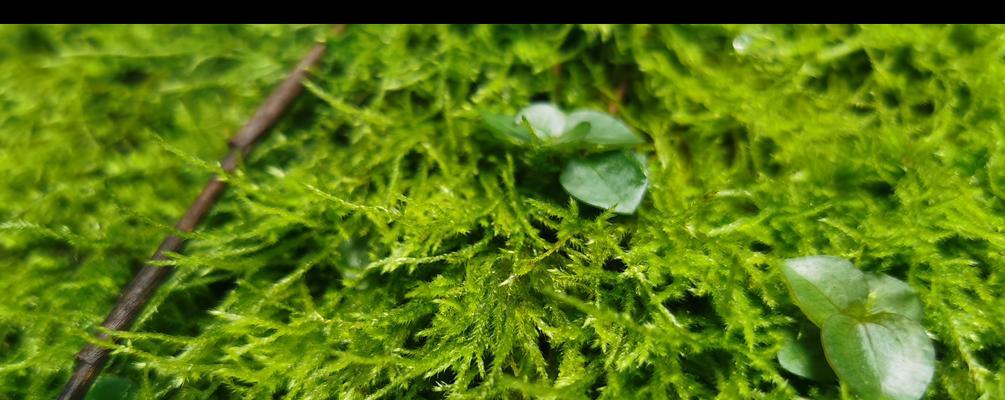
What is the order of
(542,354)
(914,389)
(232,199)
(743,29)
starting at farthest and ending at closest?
(743,29)
(232,199)
(542,354)
(914,389)

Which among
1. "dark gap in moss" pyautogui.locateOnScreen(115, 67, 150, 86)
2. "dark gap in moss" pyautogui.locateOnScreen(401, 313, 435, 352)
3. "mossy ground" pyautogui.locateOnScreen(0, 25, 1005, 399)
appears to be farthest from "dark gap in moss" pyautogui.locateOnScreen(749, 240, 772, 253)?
"dark gap in moss" pyautogui.locateOnScreen(115, 67, 150, 86)

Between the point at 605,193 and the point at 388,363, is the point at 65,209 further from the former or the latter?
the point at 605,193

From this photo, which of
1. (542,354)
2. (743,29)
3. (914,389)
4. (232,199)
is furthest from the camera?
(743,29)

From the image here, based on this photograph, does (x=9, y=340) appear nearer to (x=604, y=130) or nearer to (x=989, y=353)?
(x=604, y=130)

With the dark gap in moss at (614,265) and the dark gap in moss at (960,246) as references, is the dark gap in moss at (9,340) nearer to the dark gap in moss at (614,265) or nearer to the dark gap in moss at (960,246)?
the dark gap in moss at (614,265)

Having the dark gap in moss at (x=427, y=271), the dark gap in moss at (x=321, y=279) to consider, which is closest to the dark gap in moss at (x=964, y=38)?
the dark gap in moss at (x=427, y=271)
